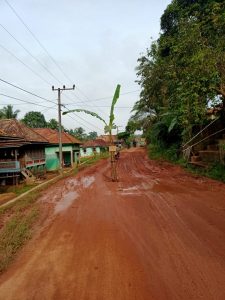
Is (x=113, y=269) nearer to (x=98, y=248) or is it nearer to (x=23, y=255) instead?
(x=98, y=248)

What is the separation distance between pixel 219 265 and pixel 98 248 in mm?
2418

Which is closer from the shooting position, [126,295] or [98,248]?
[126,295]

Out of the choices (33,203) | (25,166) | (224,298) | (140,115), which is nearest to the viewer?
(224,298)

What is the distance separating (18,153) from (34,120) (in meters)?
47.1

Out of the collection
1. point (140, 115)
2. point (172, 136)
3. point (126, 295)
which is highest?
point (140, 115)

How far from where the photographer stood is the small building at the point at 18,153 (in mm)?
21983

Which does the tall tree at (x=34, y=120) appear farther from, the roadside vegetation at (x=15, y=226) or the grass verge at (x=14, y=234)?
the grass verge at (x=14, y=234)

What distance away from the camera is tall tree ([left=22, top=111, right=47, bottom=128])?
70.1 m

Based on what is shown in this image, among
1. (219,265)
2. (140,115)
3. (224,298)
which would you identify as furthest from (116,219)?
(140,115)

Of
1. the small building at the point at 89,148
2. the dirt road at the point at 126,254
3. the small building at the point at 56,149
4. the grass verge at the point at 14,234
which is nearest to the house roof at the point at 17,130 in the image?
the small building at the point at 56,149

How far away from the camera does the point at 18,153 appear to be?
992 inches

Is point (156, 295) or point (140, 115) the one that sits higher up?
point (140, 115)

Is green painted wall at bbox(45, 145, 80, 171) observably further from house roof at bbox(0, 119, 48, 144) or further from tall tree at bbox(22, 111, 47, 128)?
tall tree at bbox(22, 111, 47, 128)

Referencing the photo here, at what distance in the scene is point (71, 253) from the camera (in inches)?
231
